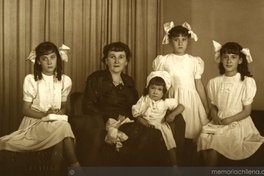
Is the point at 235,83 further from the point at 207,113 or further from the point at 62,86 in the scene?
the point at 62,86

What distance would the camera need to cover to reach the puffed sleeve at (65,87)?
2.70 metres

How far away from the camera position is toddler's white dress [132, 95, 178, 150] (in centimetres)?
261

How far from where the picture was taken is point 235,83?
2.66 meters

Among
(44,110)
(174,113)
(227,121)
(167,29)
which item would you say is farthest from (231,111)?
(44,110)

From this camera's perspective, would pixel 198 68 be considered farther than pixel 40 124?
Yes

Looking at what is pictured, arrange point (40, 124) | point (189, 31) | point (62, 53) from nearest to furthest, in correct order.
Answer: point (40, 124) < point (62, 53) < point (189, 31)

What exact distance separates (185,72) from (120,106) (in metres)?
0.47

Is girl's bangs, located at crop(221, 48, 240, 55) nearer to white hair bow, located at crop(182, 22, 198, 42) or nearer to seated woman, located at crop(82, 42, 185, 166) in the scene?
white hair bow, located at crop(182, 22, 198, 42)

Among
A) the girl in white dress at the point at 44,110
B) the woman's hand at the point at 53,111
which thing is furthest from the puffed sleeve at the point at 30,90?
the woman's hand at the point at 53,111

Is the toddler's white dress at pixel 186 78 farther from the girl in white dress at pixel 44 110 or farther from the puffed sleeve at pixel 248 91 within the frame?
the girl in white dress at pixel 44 110

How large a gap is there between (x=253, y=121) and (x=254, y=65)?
1.18 ft

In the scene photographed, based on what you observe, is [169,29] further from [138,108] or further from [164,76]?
[138,108]

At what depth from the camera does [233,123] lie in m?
2.63

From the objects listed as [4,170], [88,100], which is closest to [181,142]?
[88,100]
